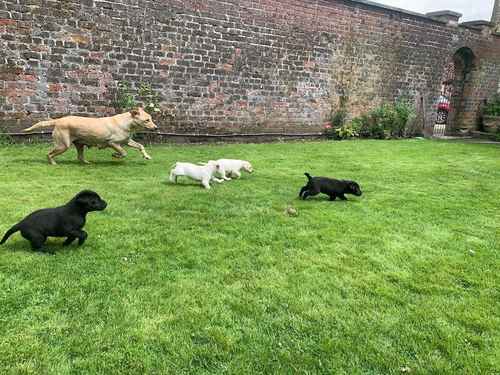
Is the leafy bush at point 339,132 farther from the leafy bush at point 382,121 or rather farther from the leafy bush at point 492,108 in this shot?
the leafy bush at point 492,108

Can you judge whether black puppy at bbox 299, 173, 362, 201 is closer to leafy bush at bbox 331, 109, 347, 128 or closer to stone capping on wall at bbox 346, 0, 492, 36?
leafy bush at bbox 331, 109, 347, 128

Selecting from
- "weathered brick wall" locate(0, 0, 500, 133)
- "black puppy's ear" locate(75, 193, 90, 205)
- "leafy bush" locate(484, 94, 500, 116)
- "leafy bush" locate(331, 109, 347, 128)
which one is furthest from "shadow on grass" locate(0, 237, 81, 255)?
"leafy bush" locate(484, 94, 500, 116)

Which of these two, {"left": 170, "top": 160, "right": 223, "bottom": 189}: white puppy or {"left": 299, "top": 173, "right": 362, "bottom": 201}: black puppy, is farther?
{"left": 170, "top": 160, "right": 223, "bottom": 189}: white puppy

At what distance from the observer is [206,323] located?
2.70 metres

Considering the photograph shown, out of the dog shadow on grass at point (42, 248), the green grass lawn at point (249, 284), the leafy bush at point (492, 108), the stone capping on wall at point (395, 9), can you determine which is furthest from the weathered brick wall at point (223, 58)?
the dog shadow on grass at point (42, 248)


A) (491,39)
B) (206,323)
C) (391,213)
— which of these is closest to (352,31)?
(491,39)

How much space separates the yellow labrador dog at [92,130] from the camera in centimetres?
704

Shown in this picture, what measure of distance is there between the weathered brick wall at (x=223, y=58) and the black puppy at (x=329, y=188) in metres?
6.10

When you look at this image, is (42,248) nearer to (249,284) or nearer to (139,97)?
(249,284)

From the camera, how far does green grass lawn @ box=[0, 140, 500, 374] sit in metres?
2.41

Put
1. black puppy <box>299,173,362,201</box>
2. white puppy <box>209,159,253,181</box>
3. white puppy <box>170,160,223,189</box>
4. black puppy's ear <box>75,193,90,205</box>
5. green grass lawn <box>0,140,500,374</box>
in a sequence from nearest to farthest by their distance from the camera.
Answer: green grass lawn <box>0,140,500,374</box> → black puppy's ear <box>75,193,90,205</box> → black puppy <box>299,173,362,201</box> → white puppy <box>170,160,223,189</box> → white puppy <box>209,159,253,181</box>

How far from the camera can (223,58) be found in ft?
36.7

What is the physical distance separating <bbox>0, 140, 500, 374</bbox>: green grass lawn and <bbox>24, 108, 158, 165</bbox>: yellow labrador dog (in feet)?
3.23

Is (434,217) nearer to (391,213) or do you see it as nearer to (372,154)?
(391,213)
